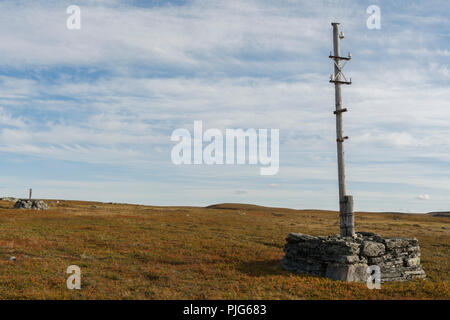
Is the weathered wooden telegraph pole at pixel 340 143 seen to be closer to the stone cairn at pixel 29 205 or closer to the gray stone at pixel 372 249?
the gray stone at pixel 372 249

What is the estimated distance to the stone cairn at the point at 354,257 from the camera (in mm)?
18281

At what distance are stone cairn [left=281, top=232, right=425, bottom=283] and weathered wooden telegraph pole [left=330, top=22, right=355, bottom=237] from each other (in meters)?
0.98

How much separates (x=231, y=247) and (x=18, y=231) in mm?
21607

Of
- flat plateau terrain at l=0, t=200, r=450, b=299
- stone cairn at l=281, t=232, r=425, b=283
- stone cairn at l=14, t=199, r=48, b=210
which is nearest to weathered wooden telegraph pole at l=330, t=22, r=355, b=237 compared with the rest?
stone cairn at l=281, t=232, r=425, b=283

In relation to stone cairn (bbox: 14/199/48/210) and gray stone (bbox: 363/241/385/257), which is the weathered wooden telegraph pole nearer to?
gray stone (bbox: 363/241/385/257)

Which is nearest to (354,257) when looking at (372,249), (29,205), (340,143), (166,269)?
(372,249)

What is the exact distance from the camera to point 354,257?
18.2 m

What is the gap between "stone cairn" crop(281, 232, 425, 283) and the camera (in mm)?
18281

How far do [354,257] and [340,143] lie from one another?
6999 millimetres

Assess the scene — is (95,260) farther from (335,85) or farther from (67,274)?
(335,85)
